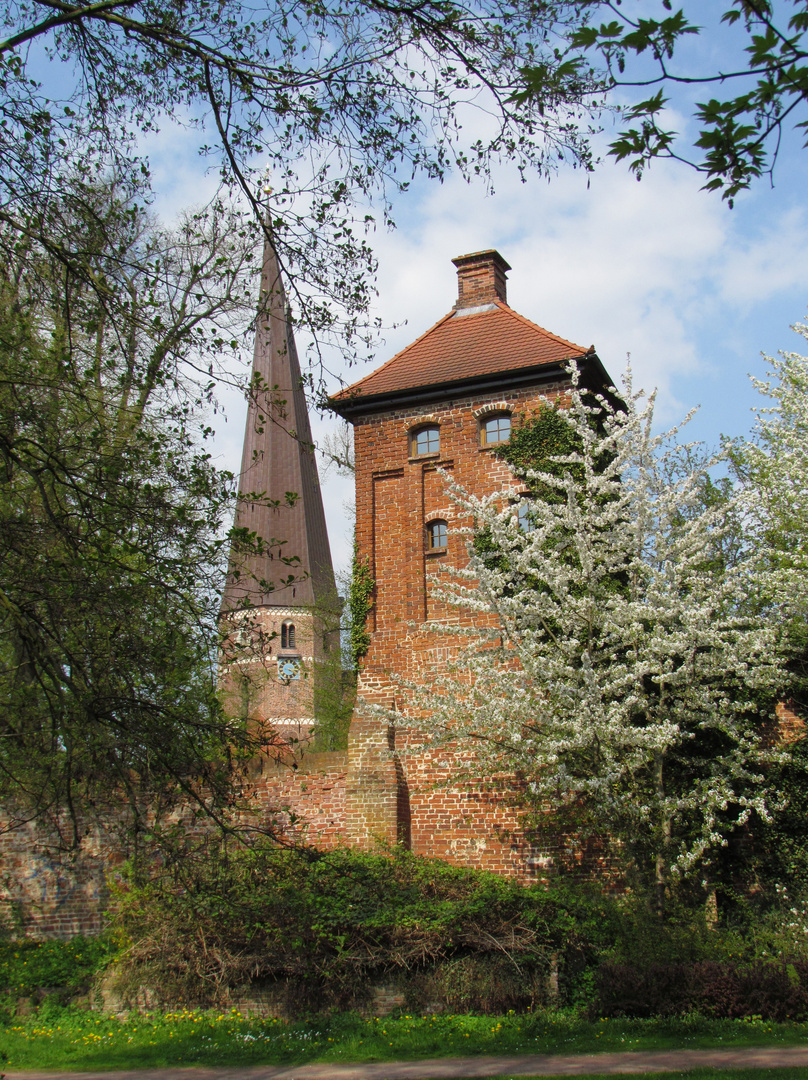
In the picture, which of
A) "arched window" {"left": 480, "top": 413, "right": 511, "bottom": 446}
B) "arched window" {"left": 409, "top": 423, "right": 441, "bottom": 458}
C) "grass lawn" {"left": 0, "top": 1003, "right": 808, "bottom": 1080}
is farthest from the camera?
"arched window" {"left": 409, "top": 423, "right": 441, "bottom": 458}

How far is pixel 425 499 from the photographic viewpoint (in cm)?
1788

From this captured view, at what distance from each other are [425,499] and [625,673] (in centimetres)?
600

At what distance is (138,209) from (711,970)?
8.89 metres

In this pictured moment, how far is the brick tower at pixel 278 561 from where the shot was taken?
7395mm

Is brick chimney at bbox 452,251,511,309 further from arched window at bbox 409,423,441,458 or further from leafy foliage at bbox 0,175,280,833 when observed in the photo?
leafy foliage at bbox 0,175,280,833

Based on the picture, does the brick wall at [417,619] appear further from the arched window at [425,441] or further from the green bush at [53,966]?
the green bush at [53,966]

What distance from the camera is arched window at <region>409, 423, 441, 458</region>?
18.2 meters

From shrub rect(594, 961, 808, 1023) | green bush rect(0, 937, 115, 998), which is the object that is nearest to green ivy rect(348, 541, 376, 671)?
green bush rect(0, 937, 115, 998)

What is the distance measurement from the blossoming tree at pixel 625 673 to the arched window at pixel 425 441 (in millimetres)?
3382

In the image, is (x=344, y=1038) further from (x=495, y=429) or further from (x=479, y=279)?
(x=479, y=279)

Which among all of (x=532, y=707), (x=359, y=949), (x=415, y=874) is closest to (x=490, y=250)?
(x=532, y=707)

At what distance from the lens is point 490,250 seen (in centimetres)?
2016

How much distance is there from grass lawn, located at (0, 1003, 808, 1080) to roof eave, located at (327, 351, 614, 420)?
384 inches

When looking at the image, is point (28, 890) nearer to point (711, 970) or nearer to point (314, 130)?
point (711, 970)
